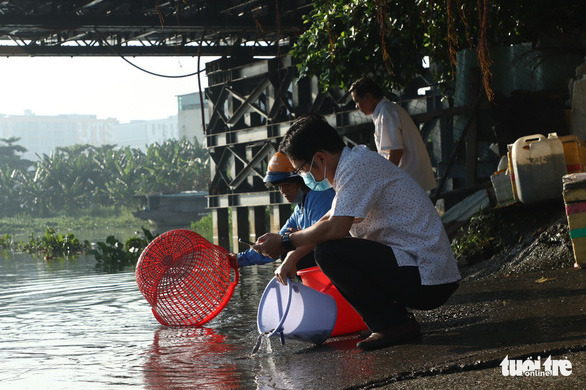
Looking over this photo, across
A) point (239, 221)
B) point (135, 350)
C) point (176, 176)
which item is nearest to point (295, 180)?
point (135, 350)

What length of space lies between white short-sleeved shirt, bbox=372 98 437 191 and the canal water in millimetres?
1746

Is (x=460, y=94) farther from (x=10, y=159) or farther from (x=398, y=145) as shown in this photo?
(x=10, y=159)

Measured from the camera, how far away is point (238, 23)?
18703 mm

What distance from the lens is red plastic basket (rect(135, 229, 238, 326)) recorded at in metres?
5.96

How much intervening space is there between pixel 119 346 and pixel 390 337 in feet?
7.04

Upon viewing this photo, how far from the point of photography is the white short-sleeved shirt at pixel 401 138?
6.63m

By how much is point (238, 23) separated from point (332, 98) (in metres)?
4.07

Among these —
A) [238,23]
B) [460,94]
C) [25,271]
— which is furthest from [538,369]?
[238,23]

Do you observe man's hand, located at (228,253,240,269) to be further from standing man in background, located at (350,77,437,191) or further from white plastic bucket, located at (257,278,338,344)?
standing man in background, located at (350,77,437,191)

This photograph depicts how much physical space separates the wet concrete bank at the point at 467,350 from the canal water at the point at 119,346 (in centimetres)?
19

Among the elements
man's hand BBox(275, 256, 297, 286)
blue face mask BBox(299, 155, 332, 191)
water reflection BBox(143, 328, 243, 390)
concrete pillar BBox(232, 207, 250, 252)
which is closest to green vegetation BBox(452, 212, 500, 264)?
water reflection BBox(143, 328, 243, 390)

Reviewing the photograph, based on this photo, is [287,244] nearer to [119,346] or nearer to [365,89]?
[119,346]

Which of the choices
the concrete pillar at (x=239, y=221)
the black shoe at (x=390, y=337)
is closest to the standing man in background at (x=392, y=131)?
the black shoe at (x=390, y=337)

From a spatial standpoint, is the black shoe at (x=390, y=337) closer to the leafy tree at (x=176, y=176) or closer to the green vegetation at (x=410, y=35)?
the green vegetation at (x=410, y=35)
